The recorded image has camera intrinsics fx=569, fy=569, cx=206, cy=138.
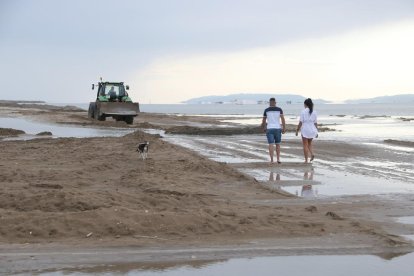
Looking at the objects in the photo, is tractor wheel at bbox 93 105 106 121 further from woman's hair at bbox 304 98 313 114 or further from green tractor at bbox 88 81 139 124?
woman's hair at bbox 304 98 313 114

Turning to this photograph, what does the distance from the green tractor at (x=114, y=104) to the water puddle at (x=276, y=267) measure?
30.9 meters

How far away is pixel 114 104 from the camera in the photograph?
36.5 meters

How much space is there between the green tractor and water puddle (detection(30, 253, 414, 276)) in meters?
30.9

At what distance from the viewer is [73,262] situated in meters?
5.66

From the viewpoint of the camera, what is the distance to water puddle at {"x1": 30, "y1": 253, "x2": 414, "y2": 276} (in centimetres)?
543

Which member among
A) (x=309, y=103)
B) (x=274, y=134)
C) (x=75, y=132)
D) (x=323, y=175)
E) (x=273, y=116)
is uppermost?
(x=309, y=103)

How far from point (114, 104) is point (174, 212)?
29598 mm

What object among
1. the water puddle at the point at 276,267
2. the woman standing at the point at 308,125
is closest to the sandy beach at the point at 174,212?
the water puddle at the point at 276,267

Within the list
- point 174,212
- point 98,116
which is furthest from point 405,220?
point 98,116

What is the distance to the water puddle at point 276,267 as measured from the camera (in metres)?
5.43

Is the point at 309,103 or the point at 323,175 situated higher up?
the point at 309,103

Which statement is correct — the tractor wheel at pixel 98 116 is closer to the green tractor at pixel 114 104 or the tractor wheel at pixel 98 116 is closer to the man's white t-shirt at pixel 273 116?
the green tractor at pixel 114 104

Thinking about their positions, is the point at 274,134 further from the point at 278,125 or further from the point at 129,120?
the point at 129,120

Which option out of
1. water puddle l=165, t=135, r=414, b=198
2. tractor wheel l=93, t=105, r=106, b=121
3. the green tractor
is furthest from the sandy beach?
tractor wheel l=93, t=105, r=106, b=121
